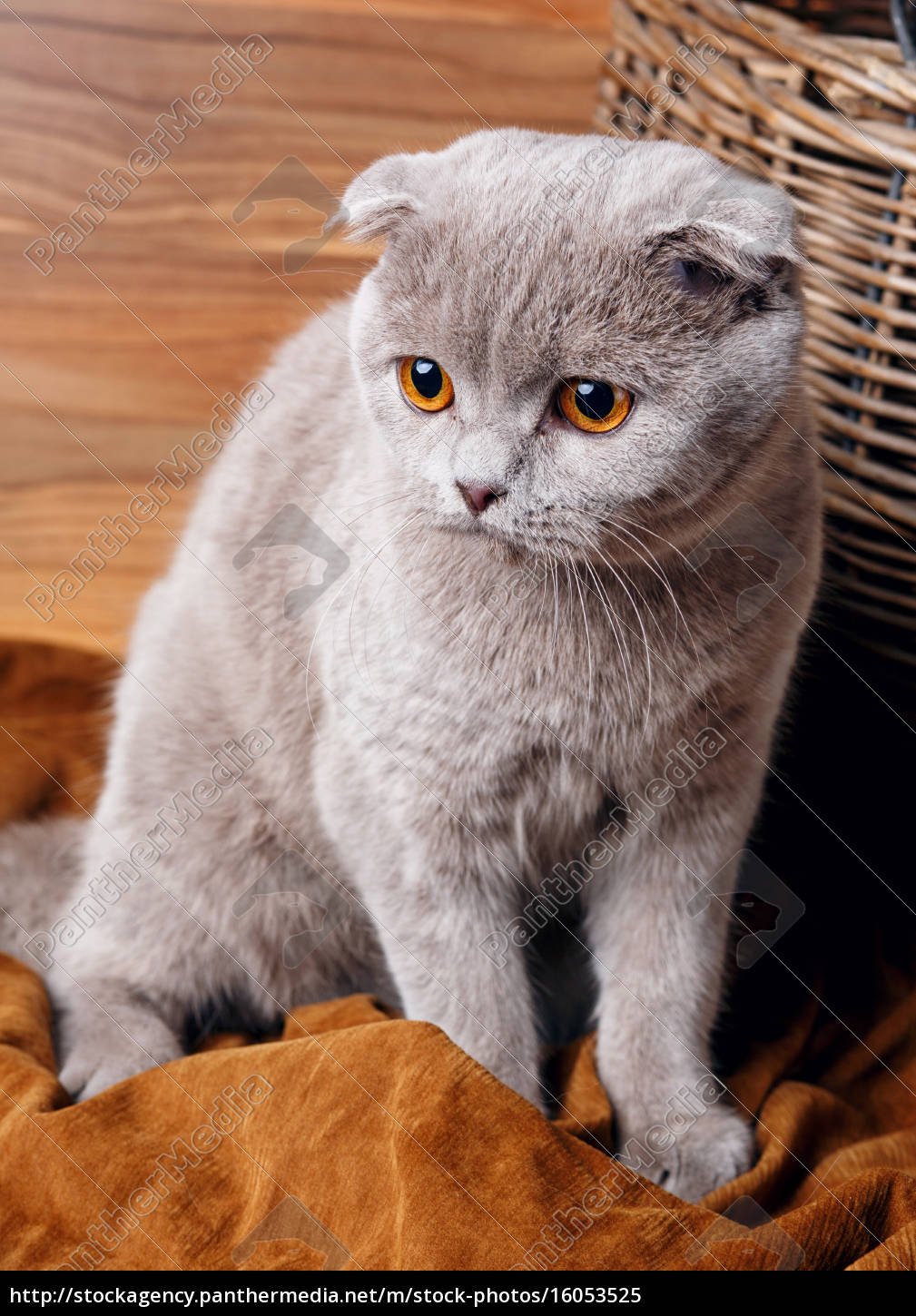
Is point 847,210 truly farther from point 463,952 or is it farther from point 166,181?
point 166,181

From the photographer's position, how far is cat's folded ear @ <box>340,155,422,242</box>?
862mm

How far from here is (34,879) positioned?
1.29 m

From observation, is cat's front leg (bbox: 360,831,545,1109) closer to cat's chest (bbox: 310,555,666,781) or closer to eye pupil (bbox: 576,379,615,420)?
cat's chest (bbox: 310,555,666,781)

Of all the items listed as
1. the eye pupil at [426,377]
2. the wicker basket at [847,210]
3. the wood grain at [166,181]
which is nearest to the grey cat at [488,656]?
the eye pupil at [426,377]

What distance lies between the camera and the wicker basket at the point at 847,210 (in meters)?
1.02

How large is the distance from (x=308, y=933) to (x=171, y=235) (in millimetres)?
1122

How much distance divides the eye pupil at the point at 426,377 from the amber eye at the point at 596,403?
10cm

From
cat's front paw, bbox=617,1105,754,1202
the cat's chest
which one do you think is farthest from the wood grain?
cat's front paw, bbox=617,1105,754,1202

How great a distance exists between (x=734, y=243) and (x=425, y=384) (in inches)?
9.2

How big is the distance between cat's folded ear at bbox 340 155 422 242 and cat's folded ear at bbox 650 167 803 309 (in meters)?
0.19

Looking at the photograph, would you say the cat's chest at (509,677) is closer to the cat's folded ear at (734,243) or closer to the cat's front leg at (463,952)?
the cat's front leg at (463,952)

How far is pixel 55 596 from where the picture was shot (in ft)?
6.05

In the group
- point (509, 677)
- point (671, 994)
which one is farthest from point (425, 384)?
point (671, 994)
